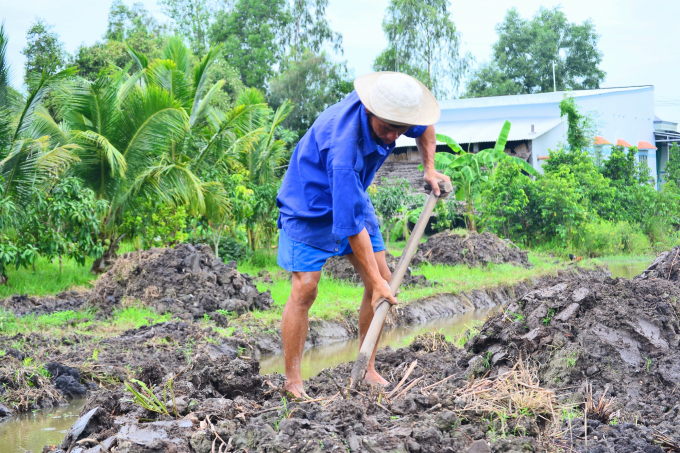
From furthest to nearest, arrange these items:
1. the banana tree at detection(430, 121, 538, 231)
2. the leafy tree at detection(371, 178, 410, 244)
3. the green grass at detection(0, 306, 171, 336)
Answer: the banana tree at detection(430, 121, 538, 231) < the leafy tree at detection(371, 178, 410, 244) < the green grass at detection(0, 306, 171, 336)

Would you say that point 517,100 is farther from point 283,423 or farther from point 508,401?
point 283,423

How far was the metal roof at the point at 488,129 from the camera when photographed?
1930 cm

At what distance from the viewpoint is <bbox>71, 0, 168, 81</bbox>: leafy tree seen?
17422 mm

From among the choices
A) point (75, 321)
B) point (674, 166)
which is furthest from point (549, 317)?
point (674, 166)

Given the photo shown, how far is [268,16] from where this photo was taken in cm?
2956

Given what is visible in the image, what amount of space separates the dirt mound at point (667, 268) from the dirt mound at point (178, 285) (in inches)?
173

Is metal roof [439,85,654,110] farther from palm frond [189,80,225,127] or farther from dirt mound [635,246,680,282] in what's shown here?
dirt mound [635,246,680,282]

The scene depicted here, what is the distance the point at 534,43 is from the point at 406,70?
1117cm

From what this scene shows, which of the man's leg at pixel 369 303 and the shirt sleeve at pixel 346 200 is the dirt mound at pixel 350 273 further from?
the shirt sleeve at pixel 346 200

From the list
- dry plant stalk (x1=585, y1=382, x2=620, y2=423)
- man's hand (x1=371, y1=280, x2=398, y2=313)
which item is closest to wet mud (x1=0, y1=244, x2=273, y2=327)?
man's hand (x1=371, y1=280, x2=398, y2=313)

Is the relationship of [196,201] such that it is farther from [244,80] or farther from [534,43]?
[534,43]

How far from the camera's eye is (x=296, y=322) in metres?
3.62

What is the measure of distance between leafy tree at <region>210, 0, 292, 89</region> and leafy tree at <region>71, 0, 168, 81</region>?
12.3ft

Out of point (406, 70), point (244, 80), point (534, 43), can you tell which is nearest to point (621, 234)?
point (406, 70)
